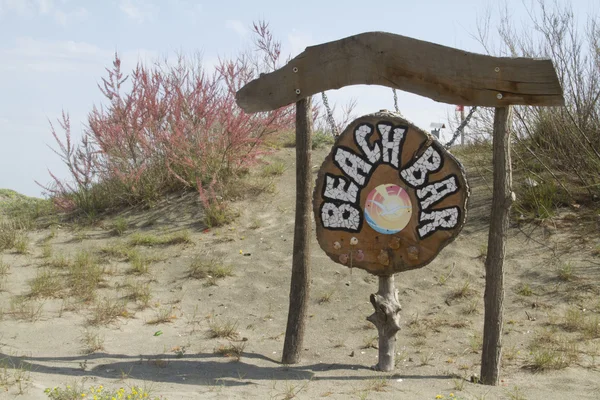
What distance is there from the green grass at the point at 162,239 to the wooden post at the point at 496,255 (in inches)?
179

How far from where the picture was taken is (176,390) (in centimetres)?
437

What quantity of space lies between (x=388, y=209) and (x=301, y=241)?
2.70 ft

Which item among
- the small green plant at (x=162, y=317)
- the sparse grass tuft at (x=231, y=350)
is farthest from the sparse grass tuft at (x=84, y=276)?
the sparse grass tuft at (x=231, y=350)

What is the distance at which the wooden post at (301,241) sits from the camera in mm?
5148

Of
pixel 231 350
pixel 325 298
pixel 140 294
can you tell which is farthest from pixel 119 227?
pixel 231 350

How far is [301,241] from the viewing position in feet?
17.0

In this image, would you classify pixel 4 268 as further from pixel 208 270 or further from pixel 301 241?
pixel 301 241

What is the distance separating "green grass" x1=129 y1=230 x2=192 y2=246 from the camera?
324 inches

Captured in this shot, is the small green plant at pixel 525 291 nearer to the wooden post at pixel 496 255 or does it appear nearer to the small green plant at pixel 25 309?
the wooden post at pixel 496 255

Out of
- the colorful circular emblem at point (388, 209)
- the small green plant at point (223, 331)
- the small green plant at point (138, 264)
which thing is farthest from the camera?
the small green plant at point (138, 264)

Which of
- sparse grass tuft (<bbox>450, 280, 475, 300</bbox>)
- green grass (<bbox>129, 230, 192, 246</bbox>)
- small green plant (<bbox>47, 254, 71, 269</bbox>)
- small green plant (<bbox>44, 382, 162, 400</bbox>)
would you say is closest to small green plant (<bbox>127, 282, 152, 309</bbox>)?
small green plant (<bbox>47, 254, 71, 269</bbox>)

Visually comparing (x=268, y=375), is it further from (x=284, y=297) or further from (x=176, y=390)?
(x=284, y=297)

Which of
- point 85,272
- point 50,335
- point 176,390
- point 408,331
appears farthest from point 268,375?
point 85,272

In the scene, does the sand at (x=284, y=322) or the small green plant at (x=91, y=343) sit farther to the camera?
the small green plant at (x=91, y=343)
